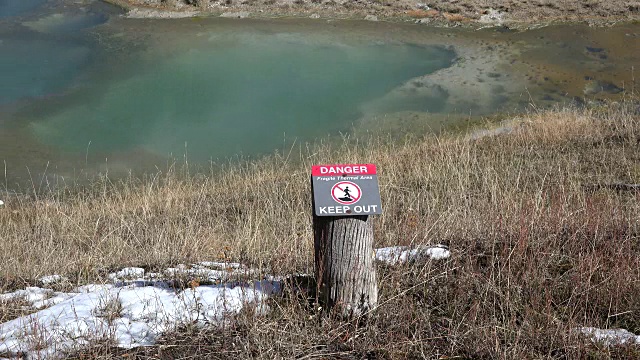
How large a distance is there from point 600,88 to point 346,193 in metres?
12.3

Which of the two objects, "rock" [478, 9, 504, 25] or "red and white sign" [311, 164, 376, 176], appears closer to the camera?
"red and white sign" [311, 164, 376, 176]

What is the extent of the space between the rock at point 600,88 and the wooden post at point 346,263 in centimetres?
Answer: 1177

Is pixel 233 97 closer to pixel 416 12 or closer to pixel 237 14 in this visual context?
pixel 237 14

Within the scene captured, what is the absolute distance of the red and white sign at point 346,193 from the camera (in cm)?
341

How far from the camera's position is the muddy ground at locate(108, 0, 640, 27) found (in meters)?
19.4

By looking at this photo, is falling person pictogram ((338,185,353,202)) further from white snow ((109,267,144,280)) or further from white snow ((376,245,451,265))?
white snow ((109,267,144,280))

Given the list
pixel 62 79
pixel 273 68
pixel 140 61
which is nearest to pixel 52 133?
pixel 62 79

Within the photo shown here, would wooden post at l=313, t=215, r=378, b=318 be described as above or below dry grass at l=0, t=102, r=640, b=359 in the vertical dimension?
above

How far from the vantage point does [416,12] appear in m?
19.9

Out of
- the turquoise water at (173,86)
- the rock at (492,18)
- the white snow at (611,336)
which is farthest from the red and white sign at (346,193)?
the rock at (492,18)

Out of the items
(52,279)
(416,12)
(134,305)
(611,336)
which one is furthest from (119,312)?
(416,12)

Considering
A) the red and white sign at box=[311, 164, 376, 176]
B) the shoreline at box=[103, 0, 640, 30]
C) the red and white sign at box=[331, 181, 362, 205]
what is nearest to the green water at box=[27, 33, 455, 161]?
the shoreline at box=[103, 0, 640, 30]

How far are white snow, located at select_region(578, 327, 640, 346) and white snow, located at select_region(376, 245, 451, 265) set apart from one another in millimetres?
1082

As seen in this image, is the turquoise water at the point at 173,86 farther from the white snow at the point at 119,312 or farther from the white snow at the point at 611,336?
the white snow at the point at 611,336
